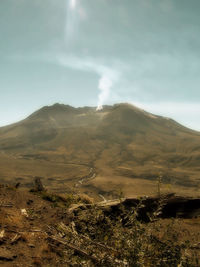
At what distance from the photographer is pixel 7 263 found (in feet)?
22.3

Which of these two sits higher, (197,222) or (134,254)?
(134,254)

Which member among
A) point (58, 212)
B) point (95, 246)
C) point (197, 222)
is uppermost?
point (95, 246)

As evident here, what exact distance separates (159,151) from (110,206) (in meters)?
187

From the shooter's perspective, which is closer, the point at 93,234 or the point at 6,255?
the point at 93,234

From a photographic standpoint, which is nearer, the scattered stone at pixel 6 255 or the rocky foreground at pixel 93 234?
the rocky foreground at pixel 93 234

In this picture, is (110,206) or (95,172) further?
(95,172)

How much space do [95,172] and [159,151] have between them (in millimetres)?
83626

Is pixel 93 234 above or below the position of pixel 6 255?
above

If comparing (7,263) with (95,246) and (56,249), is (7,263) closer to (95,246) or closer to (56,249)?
(56,249)

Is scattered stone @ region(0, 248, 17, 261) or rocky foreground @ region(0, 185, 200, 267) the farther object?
scattered stone @ region(0, 248, 17, 261)

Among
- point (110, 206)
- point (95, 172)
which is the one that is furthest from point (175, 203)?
point (95, 172)

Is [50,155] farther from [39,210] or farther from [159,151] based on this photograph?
[39,210]

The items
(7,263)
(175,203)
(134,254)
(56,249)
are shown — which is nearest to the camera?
(134,254)

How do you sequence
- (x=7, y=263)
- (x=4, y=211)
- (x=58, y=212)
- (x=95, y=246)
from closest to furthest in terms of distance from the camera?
(x=95, y=246) → (x=7, y=263) → (x=4, y=211) → (x=58, y=212)
